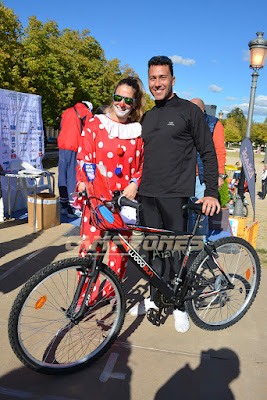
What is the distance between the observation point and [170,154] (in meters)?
2.60

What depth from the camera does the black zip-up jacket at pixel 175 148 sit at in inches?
101

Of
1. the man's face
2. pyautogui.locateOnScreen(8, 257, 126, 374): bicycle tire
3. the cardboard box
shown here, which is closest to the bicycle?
pyautogui.locateOnScreen(8, 257, 126, 374): bicycle tire

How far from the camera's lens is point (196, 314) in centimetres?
276

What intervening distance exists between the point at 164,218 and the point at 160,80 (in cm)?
106

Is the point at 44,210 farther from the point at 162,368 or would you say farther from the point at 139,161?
the point at 162,368

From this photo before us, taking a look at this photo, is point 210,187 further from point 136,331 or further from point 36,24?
point 36,24

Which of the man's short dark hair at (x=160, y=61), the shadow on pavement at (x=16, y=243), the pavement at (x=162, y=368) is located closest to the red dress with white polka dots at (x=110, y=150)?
the pavement at (x=162, y=368)

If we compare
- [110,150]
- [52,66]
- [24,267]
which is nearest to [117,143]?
[110,150]

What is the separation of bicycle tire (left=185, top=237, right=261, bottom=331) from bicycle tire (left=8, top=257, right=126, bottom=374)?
663mm

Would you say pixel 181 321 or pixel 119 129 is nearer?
pixel 119 129

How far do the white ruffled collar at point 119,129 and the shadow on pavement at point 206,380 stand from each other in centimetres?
169

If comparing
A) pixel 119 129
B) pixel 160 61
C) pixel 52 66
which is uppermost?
pixel 52 66

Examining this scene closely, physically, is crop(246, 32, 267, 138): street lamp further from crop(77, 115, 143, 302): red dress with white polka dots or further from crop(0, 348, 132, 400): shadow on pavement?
crop(0, 348, 132, 400): shadow on pavement

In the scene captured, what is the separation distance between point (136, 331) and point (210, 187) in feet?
4.31
